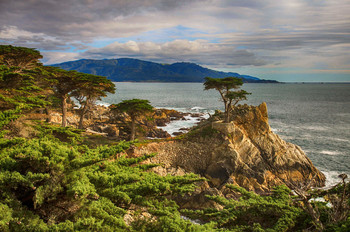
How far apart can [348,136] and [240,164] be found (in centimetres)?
2700

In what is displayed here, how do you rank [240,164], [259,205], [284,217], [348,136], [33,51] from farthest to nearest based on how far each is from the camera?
[348,136] → [240,164] → [33,51] → [259,205] → [284,217]

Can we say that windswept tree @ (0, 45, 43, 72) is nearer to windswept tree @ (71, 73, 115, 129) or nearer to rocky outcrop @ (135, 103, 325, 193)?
windswept tree @ (71, 73, 115, 129)

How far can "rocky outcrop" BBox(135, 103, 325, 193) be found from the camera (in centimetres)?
1939

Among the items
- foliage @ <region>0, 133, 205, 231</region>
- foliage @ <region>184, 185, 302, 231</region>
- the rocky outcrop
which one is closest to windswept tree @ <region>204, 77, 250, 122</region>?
the rocky outcrop

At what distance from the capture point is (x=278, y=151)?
22078 mm

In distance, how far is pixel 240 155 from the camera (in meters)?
21.1

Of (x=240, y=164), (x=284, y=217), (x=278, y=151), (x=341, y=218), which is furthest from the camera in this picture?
(x=278, y=151)

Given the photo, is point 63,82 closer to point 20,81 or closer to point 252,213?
point 20,81

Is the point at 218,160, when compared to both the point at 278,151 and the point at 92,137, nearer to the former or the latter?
the point at 278,151

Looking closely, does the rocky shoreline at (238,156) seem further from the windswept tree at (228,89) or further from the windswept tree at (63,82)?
the windswept tree at (63,82)

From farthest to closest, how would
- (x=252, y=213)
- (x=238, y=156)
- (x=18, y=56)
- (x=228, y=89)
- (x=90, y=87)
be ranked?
1. (x=228, y=89)
2. (x=90, y=87)
3. (x=238, y=156)
4. (x=18, y=56)
5. (x=252, y=213)

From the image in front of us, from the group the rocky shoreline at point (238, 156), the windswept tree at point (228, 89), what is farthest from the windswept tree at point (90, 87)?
the windswept tree at point (228, 89)

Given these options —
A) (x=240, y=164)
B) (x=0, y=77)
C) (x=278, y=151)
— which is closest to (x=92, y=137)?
(x=0, y=77)

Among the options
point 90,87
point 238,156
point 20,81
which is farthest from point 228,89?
point 20,81
